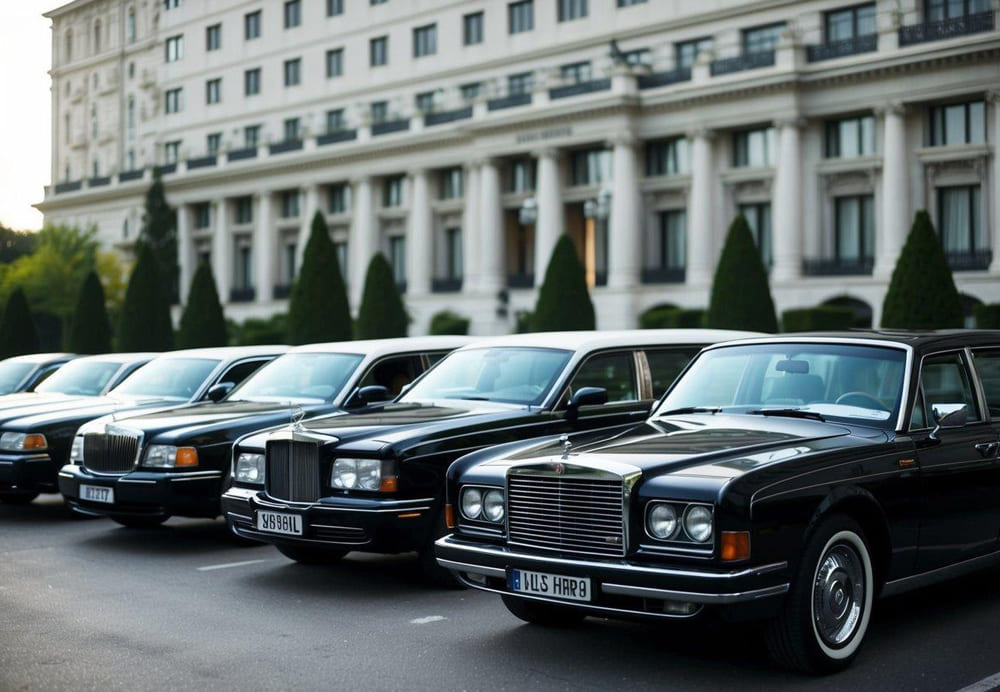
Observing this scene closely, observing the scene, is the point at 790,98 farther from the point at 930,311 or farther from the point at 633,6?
the point at 930,311

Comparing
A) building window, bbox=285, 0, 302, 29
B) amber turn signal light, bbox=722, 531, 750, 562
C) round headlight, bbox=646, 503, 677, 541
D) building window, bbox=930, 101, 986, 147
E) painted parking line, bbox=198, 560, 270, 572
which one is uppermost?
building window, bbox=285, 0, 302, 29

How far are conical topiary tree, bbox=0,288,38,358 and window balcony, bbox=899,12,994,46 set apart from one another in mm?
31277

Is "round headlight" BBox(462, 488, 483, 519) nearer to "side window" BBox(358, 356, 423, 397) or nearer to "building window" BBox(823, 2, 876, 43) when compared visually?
"side window" BBox(358, 356, 423, 397)

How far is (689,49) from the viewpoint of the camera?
5041 cm

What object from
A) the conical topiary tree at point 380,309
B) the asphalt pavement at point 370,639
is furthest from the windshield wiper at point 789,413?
the conical topiary tree at point 380,309

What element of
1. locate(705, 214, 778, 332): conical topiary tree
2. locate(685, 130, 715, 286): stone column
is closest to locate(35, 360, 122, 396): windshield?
locate(705, 214, 778, 332): conical topiary tree

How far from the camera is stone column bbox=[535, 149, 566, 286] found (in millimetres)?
52562

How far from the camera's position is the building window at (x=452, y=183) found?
5909 cm

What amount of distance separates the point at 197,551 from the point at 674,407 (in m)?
5.05

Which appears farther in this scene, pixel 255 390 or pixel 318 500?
pixel 255 390

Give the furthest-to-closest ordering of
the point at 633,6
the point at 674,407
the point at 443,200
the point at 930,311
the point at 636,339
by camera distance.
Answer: the point at 443,200
the point at 633,6
the point at 930,311
the point at 636,339
the point at 674,407

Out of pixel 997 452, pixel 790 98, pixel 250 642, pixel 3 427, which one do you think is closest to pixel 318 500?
pixel 250 642

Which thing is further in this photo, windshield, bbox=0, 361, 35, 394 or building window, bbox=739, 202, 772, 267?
building window, bbox=739, 202, 772, 267

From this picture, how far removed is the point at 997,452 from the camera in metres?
7.84
